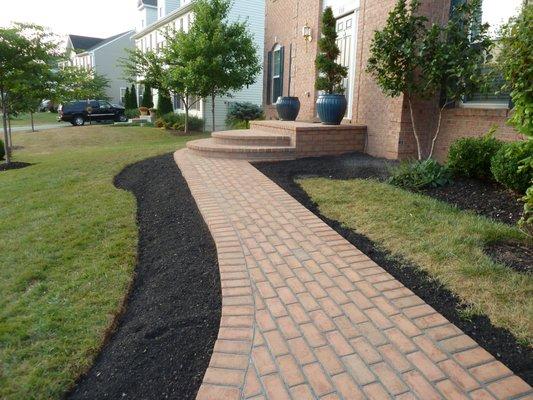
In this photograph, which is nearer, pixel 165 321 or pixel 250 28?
pixel 165 321

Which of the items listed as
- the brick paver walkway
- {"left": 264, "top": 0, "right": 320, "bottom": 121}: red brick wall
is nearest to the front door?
{"left": 264, "top": 0, "right": 320, "bottom": 121}: red brick wall

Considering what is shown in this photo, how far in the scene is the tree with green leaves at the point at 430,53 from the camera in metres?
5.26

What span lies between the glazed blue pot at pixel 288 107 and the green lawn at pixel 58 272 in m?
4.60

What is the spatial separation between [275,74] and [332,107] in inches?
231

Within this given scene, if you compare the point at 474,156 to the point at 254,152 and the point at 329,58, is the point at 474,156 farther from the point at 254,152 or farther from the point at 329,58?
the point at 329,58

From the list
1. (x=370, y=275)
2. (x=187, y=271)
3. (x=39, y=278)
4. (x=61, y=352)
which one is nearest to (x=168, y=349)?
(x=61, y=352)

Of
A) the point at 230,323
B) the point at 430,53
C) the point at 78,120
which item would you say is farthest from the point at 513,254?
the point at 78,120

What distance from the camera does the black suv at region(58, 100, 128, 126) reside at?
80.7 feet

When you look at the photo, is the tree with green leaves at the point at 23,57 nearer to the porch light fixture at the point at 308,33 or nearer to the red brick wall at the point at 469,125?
the porch light fixture at the point at 308,33

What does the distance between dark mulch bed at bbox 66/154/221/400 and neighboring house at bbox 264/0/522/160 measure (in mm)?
4194

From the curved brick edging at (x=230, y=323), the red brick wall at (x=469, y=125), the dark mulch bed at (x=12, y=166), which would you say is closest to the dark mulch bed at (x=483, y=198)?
the red brick wall at (x=469, y=125)

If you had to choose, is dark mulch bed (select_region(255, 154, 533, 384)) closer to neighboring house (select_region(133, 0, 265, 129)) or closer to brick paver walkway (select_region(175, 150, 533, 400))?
brick paver walkway (select_region(175, 150, 533, 400))

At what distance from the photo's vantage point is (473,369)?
6.42ft

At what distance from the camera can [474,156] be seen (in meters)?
4.93
